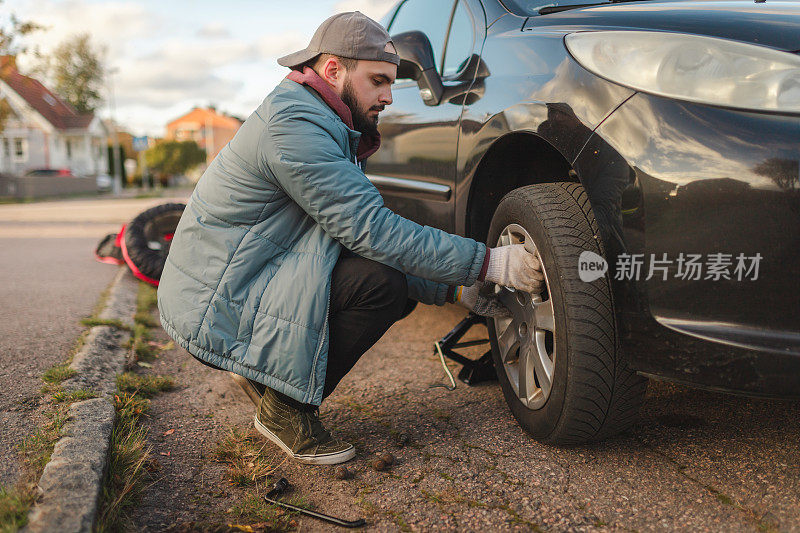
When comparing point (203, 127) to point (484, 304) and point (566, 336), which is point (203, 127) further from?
point (566, 336)

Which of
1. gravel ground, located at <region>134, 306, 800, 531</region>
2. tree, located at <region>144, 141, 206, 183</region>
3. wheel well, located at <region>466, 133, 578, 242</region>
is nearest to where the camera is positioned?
gravel ground, located at <region>134, 306, 800, 531</region>

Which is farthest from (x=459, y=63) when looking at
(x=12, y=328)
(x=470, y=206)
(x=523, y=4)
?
(x=12, y=328)

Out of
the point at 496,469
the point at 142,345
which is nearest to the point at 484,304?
the point at 496,469

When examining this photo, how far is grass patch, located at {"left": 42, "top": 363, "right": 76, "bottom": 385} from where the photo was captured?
96.1 inches

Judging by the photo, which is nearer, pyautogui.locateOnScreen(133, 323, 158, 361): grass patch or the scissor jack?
the scissor jack

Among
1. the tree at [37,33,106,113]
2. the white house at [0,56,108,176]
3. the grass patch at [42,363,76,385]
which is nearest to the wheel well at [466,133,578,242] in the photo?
the grass patch at [42,363,76,385]

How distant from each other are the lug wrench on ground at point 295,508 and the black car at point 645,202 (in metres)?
0.64

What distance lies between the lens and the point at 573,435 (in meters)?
1.85

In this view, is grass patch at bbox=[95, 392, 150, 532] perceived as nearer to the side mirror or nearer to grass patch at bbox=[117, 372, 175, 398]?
grass patch at bbox=[117, 372, 175, 398]

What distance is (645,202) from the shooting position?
5.10ft

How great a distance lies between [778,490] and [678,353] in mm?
531

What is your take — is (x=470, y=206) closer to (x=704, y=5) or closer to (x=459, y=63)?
(x=459, y=63)

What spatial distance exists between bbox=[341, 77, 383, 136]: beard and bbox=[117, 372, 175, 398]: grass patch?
1348mm

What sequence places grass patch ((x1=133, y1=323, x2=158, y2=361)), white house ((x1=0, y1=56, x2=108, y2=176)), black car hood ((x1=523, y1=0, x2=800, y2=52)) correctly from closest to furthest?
black car hood ((x1=523, y1=0, x2=800, y2=52)) < grass patch ((x1=133, y1=323, x2=158, y2=361)) < white house ((x1=0, y1=56, x2=108, y2=176))
